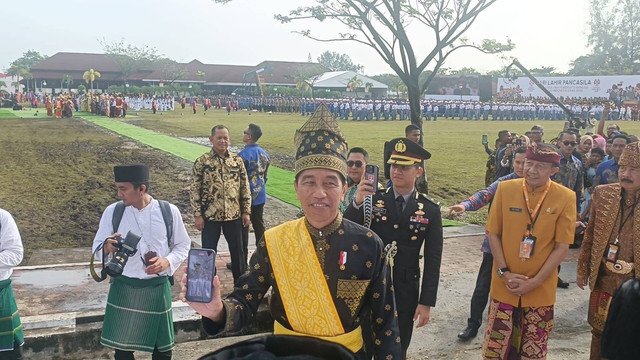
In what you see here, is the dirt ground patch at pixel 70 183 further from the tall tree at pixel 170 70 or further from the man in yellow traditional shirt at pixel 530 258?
the tall tree at pixel 170 70

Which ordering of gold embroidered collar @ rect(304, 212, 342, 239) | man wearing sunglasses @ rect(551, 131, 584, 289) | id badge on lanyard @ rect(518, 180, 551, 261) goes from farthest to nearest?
man wearing sunglasses @ rect(551, 131, 584, 289) → id badge on lanyard @ rect(518, 180, 551, 261) → gold embroidered collar @ rect(304, 212, 342, 239)

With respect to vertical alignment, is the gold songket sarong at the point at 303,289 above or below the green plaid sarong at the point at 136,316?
above

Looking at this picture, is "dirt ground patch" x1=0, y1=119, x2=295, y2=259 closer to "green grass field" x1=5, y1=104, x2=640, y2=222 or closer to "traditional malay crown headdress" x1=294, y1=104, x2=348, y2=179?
"green grass field" x1=5, y1=104, x2=640, y2=222

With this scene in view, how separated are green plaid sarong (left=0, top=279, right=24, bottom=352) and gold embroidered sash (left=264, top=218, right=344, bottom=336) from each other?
2542mm

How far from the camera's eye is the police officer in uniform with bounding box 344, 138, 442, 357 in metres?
4.11

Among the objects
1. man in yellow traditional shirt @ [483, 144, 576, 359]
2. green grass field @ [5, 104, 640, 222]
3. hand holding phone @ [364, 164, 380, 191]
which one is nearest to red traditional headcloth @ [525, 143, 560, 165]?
man in yellow traditional shirt @ [483, 144, 576, 359]

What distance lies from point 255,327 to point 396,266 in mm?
2437

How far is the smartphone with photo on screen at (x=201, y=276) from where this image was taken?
2.29m

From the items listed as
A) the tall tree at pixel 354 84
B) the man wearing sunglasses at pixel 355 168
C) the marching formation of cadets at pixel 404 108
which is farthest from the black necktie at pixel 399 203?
the tall tree at pixel 354 84

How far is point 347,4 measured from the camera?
1259cm

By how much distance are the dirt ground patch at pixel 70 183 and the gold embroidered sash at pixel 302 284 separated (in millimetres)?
6834

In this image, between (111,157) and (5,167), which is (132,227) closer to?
(5,167)

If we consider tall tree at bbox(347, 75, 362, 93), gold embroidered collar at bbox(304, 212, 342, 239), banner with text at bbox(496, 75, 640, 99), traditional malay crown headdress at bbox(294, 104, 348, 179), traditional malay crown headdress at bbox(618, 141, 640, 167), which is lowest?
gold embroidered collar at bbox(304, 212, 342, 239)

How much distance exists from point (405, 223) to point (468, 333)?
2.06 meters
